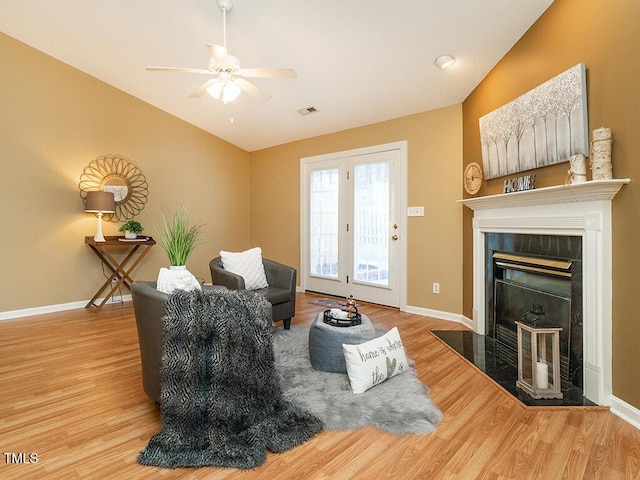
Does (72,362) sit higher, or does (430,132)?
(430,132)

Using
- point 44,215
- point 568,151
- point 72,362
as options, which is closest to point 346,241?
point 568,151

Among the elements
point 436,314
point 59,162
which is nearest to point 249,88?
point 59,162

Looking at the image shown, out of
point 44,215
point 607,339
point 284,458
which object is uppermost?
point 44,215

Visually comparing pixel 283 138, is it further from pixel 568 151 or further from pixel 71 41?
pixel 568 151

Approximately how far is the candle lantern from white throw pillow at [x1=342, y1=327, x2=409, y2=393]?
79 centimetres

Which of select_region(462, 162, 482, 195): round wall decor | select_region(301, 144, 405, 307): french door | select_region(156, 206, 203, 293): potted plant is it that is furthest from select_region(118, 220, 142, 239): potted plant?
select_region(462, 162, 482, 195): round wall decor

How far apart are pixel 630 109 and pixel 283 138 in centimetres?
433

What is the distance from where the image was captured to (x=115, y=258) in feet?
15.4

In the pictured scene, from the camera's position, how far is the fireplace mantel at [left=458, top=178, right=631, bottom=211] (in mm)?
1942

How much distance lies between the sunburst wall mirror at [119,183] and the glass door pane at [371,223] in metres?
3.03

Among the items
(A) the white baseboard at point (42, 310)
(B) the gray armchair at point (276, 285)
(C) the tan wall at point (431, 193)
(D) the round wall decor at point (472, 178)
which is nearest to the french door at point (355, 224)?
(C) the tan wall at point (431, 193)

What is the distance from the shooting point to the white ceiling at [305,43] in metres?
2.63

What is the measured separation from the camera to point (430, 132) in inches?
158

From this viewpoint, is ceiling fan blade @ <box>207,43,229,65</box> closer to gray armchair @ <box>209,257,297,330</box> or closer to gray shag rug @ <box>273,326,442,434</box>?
gray armchair @ <box>209,257,297,330</box>
